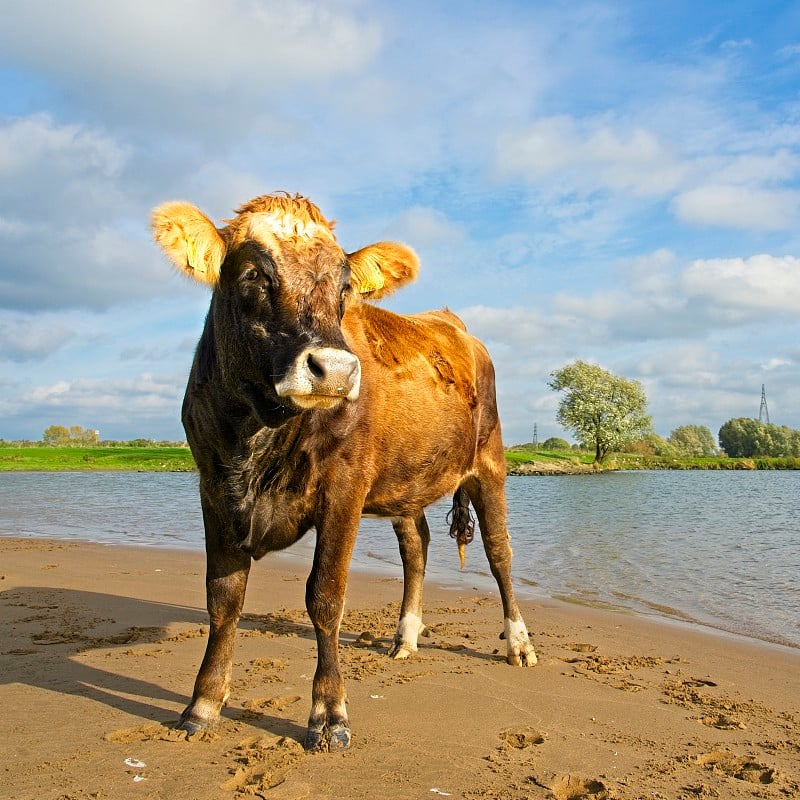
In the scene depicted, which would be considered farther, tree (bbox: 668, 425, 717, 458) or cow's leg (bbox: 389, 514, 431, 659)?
tree (bbox: 668, 425, 717, 458)

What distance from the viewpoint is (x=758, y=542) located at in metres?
14.5

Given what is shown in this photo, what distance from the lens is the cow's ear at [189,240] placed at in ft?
13.2

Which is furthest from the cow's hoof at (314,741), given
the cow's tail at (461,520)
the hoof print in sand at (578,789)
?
the cow's tail at (461,520)

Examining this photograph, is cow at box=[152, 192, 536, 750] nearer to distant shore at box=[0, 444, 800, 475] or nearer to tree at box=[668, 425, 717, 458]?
distant shore at box=[0, 444, 800, 475]

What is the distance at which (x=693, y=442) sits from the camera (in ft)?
318

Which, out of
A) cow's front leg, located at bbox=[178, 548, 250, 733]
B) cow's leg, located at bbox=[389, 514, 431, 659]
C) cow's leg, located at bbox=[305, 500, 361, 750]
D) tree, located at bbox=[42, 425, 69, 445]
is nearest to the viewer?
cow's leg, located at bbox=[305, 500, 361, 750]

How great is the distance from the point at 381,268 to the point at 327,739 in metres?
2.81

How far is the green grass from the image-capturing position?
1982 inches

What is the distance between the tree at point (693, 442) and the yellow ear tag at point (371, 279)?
89133mm

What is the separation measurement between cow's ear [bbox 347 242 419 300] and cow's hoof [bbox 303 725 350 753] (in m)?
2.60

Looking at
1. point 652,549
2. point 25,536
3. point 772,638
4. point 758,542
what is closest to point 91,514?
point 25,536

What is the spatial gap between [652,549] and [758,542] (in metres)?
2.59

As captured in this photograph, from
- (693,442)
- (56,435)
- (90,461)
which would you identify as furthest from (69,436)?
(693,442)

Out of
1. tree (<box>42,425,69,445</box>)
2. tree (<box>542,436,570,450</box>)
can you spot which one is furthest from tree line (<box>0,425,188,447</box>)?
tree (<box>542,436,570,450</box>)
